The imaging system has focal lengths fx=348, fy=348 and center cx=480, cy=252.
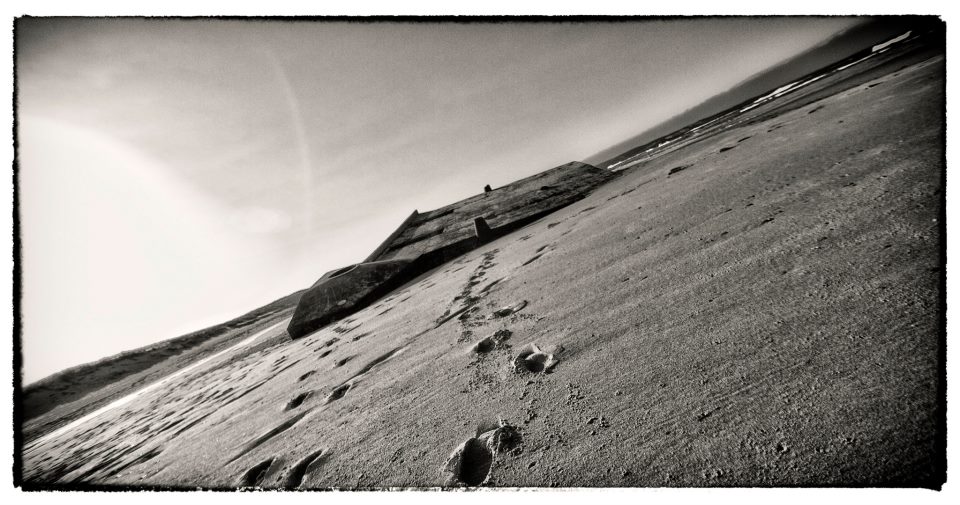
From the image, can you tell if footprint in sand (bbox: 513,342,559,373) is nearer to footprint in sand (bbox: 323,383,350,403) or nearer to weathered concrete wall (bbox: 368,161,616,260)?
footprint in sand (bbox: 323,383,350,403)

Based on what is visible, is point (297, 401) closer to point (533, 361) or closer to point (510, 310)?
point (510, 310)

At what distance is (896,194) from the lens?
5.76ft

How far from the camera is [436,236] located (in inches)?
261

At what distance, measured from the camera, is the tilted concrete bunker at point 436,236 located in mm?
4887

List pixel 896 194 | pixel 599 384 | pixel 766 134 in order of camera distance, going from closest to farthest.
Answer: pixel 599 384, pixel 896 194, pixel 766 134

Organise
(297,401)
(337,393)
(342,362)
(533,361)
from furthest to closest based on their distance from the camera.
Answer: (342,362)
(297,401)
(337,393)
(533,361)

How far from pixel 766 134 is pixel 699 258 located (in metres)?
3.05

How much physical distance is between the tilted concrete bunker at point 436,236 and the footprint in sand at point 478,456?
3831 mm

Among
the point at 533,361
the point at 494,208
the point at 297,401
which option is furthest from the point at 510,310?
the point at 494,208

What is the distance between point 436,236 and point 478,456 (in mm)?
5490

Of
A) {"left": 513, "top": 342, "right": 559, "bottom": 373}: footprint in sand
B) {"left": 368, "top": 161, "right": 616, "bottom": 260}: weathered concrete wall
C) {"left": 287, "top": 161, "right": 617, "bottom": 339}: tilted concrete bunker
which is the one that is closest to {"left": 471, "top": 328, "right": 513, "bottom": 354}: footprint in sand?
{"left": 513, "top": 342, "right": 559, "bottom": 373}: footprint in sand

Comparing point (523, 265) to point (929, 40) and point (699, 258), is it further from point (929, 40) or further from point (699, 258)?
point (929, 40)

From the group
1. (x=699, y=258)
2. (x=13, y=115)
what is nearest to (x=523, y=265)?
(x=699, y=258)

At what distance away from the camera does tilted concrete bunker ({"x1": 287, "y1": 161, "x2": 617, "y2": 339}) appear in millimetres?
4887
